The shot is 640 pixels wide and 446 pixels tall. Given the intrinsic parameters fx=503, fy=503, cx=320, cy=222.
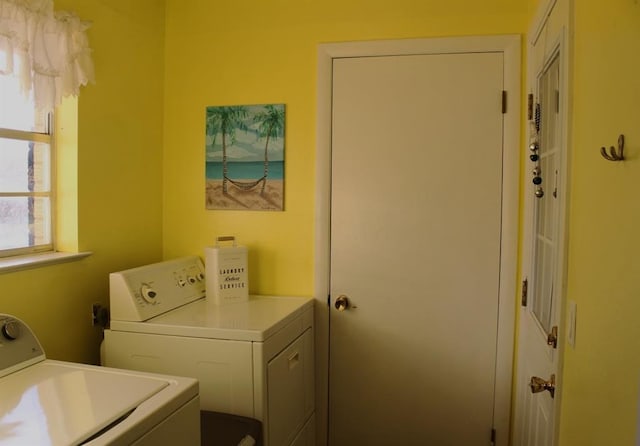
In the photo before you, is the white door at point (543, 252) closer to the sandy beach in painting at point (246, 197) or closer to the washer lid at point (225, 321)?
the washer lid at point (225, 321)

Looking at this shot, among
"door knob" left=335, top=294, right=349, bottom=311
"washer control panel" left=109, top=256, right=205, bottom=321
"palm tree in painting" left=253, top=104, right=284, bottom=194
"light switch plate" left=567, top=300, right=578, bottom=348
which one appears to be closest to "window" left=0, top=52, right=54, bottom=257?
"washer control panel" left=109, top=256, right=205, bottom=321

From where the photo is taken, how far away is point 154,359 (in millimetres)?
1972

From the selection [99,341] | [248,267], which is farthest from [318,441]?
[99,341]

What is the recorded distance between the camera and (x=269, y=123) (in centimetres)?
251

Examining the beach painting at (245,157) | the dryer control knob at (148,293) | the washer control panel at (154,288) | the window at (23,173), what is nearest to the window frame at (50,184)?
the window at (23,173)

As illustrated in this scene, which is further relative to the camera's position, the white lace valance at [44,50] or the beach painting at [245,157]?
the beach painting at [245,157]

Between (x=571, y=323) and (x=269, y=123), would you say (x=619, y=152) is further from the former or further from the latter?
(x=269, y=123)

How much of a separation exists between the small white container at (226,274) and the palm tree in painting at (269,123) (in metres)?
0.46

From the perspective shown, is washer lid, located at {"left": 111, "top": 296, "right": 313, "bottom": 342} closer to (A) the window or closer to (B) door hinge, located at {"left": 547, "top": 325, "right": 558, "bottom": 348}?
(A) the window

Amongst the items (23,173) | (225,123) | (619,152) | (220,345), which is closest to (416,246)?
(220,345)

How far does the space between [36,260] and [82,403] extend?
2.60 ft

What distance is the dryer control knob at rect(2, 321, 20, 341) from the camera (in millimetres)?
1564

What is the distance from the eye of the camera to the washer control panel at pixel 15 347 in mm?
1524

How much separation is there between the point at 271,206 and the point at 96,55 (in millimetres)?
1029
